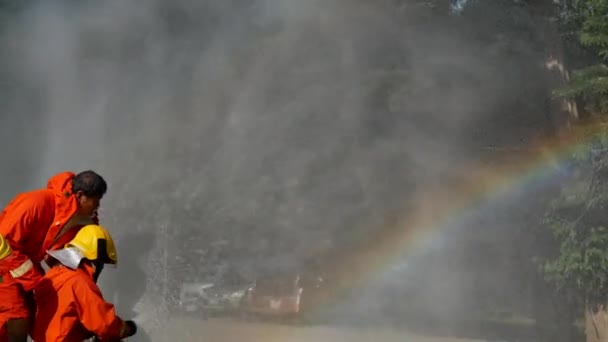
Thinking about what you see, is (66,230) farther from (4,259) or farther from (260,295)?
(260,295)

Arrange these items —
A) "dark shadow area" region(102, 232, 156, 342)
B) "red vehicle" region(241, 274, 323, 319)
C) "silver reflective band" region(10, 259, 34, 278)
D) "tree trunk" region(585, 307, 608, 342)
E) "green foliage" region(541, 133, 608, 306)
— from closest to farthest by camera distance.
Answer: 1. "silver reflective band" region(10, 259, 34, 278)
2. "dark shadow area" region(102, 232, 156, 342)
3. "green foliage" region(541, 133, 608, 306)
4. "tree trunk" region(585, 307, 608, 342)
5. "red vehicle" region(241, 274, 323, 319)

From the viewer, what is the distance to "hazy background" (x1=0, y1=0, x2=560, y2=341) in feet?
35.2

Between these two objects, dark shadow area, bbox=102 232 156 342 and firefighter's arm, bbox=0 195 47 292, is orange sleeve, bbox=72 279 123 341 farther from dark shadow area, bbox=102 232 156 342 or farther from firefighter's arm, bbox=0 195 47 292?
dark shadow area, bbox=102 232 156 342

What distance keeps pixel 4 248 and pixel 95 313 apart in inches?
16.4

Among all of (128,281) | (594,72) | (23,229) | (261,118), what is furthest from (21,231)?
(261,118)

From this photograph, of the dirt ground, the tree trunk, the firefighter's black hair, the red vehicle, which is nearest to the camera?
the firefighter's black hair

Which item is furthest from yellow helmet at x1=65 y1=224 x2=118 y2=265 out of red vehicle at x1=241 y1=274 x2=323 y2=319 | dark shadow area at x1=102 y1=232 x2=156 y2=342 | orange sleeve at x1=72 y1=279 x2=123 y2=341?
red vehicle at x1=241 y1=274 x2=323 y2=319

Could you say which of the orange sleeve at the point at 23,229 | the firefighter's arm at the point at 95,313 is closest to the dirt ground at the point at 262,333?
the orange sleeve at the point at 23,229

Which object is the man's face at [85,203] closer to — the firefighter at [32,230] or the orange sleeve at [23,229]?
the firefighter at [32,230]

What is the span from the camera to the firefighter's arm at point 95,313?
2850 mm

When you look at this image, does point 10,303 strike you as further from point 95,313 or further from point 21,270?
point 95,313

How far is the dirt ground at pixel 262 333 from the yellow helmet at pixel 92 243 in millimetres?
6751

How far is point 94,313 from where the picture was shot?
286 centimetres

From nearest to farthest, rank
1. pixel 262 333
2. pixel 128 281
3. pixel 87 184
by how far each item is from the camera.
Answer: pixel 87 184 → pixel 128 281 → pixel 262 333
